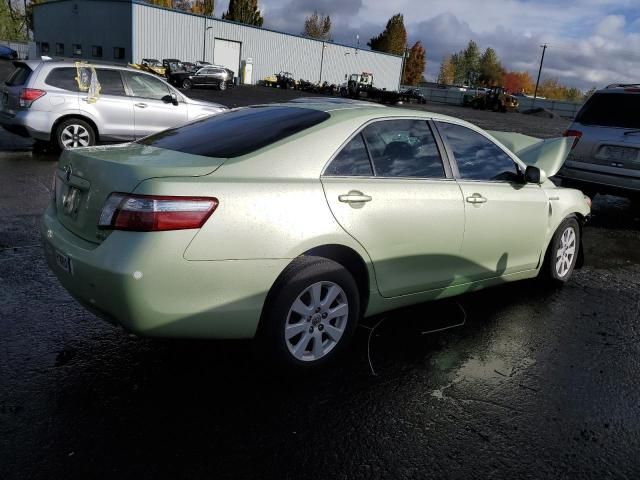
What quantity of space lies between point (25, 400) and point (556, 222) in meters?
4.14

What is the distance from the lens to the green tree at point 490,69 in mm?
130250

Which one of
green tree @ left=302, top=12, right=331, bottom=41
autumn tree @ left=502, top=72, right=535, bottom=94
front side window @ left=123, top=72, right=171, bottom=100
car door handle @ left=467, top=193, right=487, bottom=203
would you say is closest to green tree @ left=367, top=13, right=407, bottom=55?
green tree @ left=302, top=12, right=331, bottom=41

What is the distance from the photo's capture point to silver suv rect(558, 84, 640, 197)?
754 cm

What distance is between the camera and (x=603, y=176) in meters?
7.77

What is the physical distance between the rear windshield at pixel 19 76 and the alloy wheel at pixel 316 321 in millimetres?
8683

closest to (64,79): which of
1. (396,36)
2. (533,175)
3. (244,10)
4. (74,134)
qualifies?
(74,134)

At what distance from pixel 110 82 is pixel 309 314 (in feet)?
27.9

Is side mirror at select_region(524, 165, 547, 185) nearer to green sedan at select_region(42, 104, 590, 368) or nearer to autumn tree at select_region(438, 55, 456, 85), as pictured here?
green sedan at select_region(42, 104, 590, 368)

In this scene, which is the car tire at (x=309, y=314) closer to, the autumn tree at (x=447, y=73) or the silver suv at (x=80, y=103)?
the silver suv at (x=80, y=103)

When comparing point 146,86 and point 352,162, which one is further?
point 146,86

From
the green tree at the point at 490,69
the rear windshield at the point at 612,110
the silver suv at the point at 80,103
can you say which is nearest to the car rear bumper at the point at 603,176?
the rear windshield at the point at 612,110

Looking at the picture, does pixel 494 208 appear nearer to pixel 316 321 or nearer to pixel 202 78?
pixel 316 321

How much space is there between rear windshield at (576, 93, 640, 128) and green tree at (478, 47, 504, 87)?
5067 inches

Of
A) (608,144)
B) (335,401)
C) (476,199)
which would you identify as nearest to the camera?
(335,401)
